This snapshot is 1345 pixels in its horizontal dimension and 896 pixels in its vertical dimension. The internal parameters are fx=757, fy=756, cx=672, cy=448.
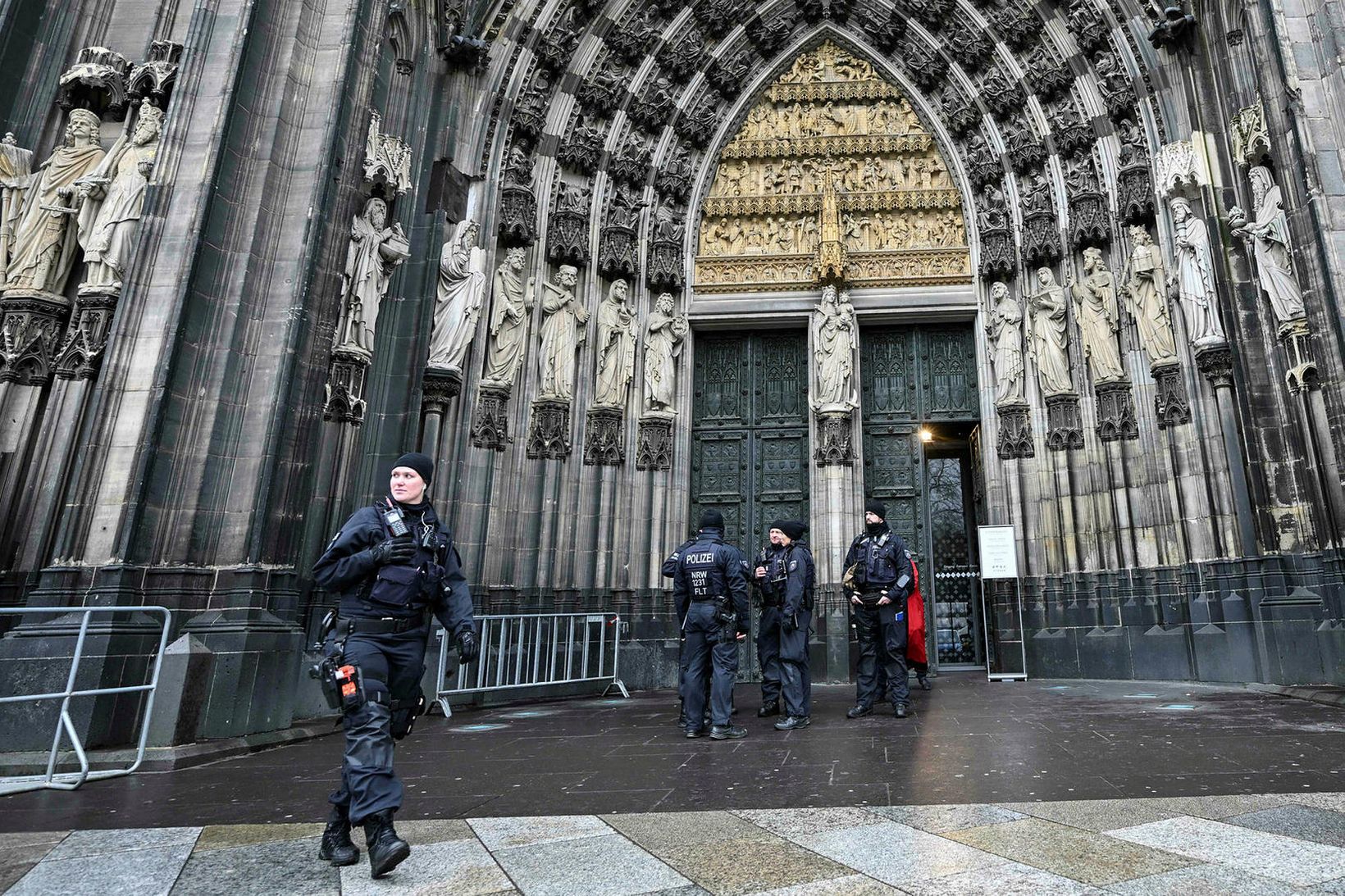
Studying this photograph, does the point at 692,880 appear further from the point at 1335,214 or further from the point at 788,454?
the point at 788,454

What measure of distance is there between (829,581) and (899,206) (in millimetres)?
6752

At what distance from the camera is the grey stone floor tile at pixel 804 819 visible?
309 cm

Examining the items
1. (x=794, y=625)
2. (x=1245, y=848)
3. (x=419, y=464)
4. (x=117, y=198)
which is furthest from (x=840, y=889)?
(x=117, y=198)

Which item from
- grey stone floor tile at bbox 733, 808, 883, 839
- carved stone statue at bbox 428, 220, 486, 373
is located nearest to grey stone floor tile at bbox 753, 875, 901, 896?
grey stone floor tile at bbox 733, 808, 883, 839

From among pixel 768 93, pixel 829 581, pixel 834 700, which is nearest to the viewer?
pixel 834 700

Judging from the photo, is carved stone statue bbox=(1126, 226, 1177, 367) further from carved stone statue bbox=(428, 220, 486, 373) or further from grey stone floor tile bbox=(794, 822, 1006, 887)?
grey stone floor tile bbox=(794, 822, 1006, 887)

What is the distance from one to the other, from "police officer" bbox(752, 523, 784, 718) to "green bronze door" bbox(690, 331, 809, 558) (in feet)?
17.0

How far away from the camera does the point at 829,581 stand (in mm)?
11609

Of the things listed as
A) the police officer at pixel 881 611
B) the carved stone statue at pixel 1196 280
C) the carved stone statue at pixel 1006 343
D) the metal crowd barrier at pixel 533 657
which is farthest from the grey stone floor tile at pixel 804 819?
the carved stone statue at pixel 1006 343

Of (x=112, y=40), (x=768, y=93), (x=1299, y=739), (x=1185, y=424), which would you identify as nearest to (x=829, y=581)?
(x=1185, y=424)

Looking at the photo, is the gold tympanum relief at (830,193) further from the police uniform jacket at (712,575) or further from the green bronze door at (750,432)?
the police uniform jacket at (712,575)

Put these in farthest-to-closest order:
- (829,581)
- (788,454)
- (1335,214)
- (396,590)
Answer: (788,454) < (829,581) < (1335,214) < (396,590)

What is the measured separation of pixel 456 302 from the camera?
9938mm

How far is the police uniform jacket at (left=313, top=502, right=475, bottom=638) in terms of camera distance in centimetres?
311
